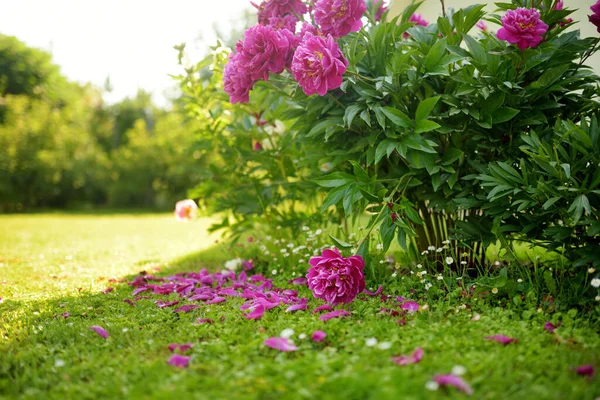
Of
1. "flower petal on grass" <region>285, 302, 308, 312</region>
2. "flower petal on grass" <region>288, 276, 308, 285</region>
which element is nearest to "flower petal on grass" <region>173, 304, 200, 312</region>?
"flower petal on grass" <region>285, 302, 308, 312</region>

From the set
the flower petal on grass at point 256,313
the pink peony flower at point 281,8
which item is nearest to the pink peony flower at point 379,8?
the pink peony flower at point 281,8

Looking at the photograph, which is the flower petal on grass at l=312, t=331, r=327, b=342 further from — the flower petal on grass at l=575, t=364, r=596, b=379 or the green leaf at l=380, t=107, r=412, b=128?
the green leaf at l=380, t=107, r=412, b=128

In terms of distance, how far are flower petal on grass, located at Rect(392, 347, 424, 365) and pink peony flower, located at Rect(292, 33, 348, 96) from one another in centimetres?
117

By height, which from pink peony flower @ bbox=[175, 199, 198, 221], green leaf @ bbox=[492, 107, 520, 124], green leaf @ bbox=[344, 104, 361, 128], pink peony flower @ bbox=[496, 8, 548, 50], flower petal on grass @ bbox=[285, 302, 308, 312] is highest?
pink peony flower @ bbox=[496, 8, 548, 50]

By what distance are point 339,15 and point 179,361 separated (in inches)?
68.0

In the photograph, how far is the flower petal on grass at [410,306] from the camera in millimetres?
2146

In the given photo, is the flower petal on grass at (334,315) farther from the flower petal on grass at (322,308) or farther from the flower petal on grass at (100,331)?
the flower petal on grass at (100,331)

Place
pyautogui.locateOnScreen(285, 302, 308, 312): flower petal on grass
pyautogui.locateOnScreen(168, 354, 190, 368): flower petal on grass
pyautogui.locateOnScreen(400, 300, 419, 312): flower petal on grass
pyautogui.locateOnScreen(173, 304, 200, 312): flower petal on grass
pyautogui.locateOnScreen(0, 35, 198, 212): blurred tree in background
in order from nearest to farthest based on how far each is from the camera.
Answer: pyautogui.locateOnScreen(168, 354, 190, 368): flower petal on grass, pyautogui.locateOnScreen(400, 300, 419, 312): flower petal on grass, pyautogui.locateOnScreen(285, 302, 308, 312): flower petal on grass, pyautogui.locateOnScreen(173, 304, 200, 312): flower petal on grass, pyautogui.locateOnScreen(0, 35, 198, 212): blurred tree in background

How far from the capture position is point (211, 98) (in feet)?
11.8

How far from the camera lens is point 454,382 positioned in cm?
139

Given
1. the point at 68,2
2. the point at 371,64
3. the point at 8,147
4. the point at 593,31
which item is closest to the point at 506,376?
the point at 371,64

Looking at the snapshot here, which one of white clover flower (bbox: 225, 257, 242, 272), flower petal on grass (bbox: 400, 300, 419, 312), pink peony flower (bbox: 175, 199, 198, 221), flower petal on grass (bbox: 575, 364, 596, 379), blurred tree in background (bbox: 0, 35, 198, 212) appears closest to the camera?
flower petal on grass (bbox: 575, 364, 596, 379)

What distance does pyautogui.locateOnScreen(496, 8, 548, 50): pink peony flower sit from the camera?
2.07m

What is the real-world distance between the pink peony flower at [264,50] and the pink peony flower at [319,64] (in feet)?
0.51
